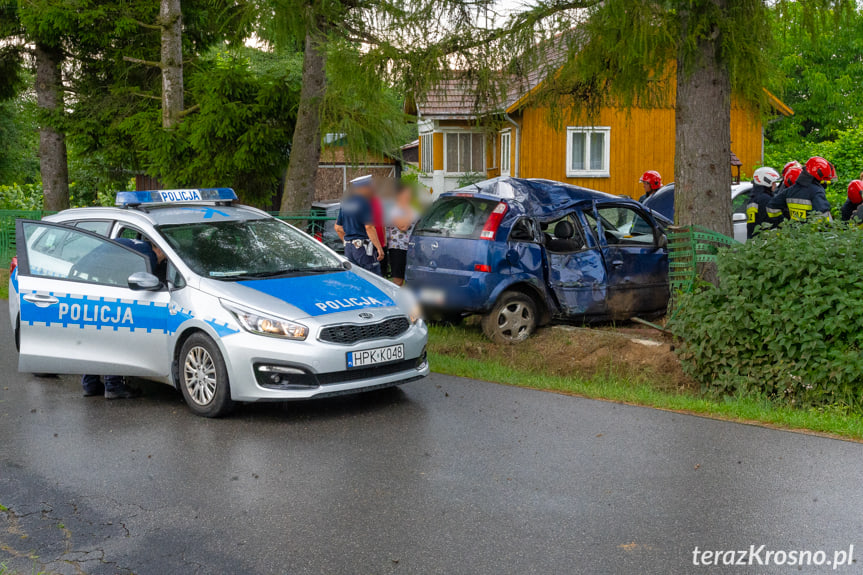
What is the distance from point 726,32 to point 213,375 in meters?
5.93

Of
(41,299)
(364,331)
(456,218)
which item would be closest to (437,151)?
(456,218)

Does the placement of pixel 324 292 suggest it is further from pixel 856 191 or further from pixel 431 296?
pixel 856 191

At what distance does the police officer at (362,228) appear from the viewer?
11.6m

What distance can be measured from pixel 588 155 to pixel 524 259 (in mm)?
20686

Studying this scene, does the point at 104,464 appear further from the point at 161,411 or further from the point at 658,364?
the point at 658,364

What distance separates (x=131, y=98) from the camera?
20.5 m

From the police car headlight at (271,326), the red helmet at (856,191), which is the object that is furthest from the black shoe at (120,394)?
the red helmet at (856,191)

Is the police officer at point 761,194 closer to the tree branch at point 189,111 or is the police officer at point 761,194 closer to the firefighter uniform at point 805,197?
the firefighter uniform at point 805,197

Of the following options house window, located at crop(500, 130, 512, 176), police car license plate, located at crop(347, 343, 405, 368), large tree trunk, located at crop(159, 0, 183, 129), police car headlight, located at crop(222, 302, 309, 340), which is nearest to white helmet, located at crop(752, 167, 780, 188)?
police car license plate, located at crop(347, 343, 405, 368)

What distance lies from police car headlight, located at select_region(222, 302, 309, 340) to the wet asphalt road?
74 cm

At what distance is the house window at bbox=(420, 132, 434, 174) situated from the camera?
3488 centimetres

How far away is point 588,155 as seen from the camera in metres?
30.3

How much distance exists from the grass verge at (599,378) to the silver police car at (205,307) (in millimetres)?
1589

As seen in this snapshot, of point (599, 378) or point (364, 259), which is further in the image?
point (364, 259)
